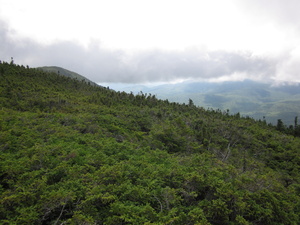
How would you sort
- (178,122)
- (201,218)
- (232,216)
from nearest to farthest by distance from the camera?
(201,218) < (232,216) < (178,122)

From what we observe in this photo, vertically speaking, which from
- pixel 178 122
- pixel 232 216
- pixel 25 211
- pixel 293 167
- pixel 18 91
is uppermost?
pixel 18 91

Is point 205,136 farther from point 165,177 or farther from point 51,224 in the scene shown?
point 51,224

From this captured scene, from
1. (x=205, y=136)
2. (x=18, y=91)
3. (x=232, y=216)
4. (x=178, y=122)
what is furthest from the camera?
(x=18, y=91)

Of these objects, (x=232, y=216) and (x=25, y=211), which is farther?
(x=232, y=216)

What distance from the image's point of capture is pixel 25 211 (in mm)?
7125

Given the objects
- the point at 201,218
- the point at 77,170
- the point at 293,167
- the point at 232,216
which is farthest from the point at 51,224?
the point at 293,167

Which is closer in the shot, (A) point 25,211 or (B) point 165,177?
(A) point 25,211

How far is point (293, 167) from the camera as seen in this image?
30359mm

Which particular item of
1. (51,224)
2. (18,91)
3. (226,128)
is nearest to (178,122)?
(226,128)

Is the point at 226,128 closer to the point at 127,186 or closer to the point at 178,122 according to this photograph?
the point at 178,122

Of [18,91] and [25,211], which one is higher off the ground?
[18,91]

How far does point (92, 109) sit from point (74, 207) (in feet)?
115

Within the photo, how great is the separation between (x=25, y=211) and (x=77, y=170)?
13.5ft

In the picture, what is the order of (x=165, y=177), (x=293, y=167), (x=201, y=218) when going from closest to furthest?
(x=201, y=218), (x=165, y=177), (x=293, y=167)
